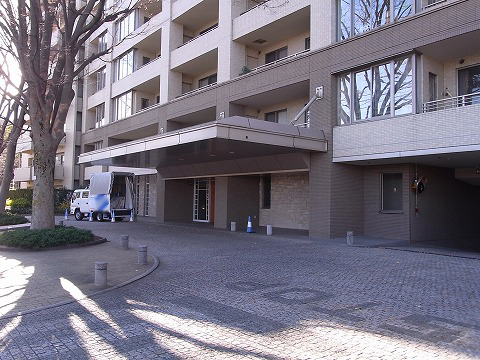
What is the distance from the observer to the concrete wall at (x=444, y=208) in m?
17.4

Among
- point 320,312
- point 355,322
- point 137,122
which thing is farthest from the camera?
point 137,122

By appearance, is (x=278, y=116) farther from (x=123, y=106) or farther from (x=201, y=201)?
(x=123, y=106)

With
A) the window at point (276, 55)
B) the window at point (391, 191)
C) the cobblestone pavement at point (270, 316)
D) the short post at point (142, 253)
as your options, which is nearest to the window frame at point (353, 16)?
the window at point (276, 55)

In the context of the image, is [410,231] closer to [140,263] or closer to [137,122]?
[140,263]

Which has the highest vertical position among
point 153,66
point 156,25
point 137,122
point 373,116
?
point 156,25

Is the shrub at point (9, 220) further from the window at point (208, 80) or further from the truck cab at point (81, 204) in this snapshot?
the window at point (208, 80)

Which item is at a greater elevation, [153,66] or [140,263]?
[153,66]

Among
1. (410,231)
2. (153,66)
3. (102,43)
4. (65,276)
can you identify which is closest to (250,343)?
(65,276)

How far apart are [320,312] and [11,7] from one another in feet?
46.7

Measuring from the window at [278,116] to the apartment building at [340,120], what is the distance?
0.26 feet

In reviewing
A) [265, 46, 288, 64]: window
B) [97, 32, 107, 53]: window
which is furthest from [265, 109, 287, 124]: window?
[97, 32, 107, 53]: window

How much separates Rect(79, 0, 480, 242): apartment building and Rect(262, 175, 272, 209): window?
7 cm

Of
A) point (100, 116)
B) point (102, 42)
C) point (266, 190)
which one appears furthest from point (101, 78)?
point (266, 190)

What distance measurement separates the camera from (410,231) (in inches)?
661
